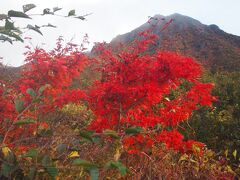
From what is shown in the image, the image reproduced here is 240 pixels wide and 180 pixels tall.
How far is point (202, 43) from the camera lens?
77.5 ft

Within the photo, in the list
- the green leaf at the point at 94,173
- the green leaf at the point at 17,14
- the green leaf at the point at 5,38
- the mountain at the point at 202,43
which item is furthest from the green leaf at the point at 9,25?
the mountain at the point at 202,43

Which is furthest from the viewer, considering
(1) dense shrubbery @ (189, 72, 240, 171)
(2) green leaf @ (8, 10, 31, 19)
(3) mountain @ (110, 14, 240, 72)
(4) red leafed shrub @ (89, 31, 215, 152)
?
(3) mountain @ (110, 14, 240, 72)

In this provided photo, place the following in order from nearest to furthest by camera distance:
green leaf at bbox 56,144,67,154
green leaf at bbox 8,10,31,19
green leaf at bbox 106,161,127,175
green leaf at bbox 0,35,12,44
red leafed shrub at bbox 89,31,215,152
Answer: green leaf at bbox 106,161,127,175 → green leaf at bbox 8,10,31,19 → green leaf at bbox 0,35,12,44 → green leaf at bbox 56,144,67,154 → red leafed shrub at bbox 89,31,215,152

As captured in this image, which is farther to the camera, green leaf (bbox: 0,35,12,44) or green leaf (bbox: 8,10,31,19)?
green leaf (bbox: 0,35,12,44)

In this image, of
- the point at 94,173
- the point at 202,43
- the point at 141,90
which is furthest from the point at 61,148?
the point at 202,43

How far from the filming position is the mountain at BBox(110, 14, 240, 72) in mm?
19812

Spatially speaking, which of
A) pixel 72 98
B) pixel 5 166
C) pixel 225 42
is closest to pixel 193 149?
pixel 72 98

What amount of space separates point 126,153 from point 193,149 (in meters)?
1.47

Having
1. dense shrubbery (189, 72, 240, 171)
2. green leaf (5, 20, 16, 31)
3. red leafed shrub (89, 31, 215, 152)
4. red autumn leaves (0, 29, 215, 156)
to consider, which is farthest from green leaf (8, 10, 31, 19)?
dense shrubbery (189, 72, 240, 171)

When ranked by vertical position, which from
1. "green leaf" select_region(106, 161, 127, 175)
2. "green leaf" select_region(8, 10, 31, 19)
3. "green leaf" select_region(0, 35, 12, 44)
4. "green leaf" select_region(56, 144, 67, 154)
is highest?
"green leaf" select_region(8, 10, 31, 19)

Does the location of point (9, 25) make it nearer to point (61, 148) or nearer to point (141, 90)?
point (61, 148)

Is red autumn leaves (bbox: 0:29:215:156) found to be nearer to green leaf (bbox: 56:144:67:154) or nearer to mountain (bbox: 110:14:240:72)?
green leaf (bbox: 56:144:67:154)

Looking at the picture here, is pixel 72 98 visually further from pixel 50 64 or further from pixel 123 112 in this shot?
pixel 123 112

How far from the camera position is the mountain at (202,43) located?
65.0 feet
